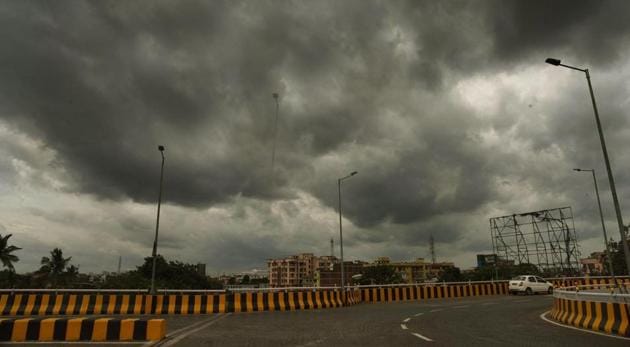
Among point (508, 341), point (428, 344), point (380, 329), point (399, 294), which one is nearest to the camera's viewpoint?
point (428, 344)

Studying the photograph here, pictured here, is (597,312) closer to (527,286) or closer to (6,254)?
(527,286)

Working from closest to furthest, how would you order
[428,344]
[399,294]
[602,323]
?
1. [428,344]
2. [602,323]
3. [399,294]

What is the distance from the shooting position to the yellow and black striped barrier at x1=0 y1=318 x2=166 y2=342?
10047 mm

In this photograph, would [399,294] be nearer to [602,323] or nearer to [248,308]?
[248,308]

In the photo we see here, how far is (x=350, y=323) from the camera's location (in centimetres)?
1423

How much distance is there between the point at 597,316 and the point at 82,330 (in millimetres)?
12923

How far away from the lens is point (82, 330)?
1017cm

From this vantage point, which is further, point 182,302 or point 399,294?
point 399,294

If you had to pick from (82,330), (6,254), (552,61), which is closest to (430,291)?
(552,61)

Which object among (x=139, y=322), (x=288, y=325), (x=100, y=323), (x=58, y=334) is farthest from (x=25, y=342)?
(x=288, y=325)

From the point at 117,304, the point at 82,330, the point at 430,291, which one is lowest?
the point at 82,330

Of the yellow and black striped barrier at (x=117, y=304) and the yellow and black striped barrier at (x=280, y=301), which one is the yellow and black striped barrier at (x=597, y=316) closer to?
the yellow and black striped barrier at (x=280, y=301)

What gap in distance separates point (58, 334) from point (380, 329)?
796cm

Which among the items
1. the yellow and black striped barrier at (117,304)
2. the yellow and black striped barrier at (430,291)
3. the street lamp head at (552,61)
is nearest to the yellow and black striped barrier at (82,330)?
the yellow and black striped barrier at (117,304)
